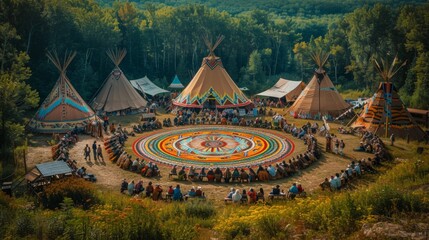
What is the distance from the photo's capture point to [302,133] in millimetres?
26203

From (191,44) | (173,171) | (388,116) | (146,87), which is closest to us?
(173,171)

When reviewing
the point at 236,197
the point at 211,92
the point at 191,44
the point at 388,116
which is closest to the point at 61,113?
the point at 211,92

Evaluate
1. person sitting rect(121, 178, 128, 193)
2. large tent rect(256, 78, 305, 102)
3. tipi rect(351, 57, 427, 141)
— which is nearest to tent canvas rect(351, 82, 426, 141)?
tipi rect(351, 57, 427, 141)

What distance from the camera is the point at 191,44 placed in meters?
49.0

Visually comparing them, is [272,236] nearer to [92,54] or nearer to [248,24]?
[92,54]

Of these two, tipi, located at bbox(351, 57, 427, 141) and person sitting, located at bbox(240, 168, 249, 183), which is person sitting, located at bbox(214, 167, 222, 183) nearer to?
person sitting, located at bbox(240, 168, 249, 183)

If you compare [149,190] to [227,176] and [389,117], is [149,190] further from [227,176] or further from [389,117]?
[389,117]

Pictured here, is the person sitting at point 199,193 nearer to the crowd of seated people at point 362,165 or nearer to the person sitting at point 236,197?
the person sitting at point 236,197

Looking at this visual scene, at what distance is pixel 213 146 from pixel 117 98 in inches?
445

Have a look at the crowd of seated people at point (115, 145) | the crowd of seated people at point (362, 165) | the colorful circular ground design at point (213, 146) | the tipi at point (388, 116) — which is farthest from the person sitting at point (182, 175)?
the tipi at point (388, 116)

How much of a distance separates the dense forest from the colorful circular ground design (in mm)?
7111

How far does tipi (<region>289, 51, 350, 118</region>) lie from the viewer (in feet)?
104

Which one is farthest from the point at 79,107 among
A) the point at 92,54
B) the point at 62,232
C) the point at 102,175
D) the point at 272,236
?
the point at 272,236

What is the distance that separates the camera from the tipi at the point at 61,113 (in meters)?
27.2
